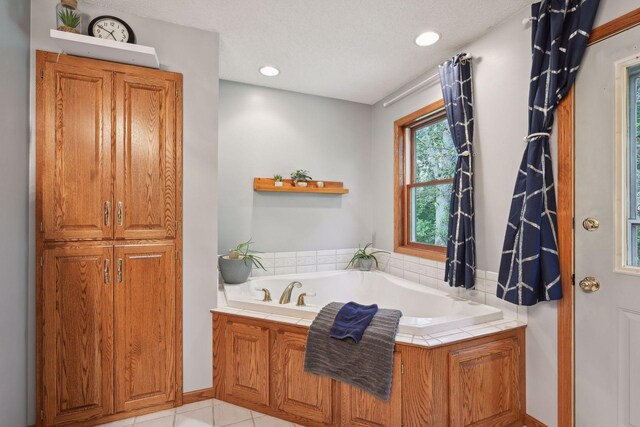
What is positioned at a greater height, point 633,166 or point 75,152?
point 75,152

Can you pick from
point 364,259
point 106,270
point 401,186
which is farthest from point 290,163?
point 106,270

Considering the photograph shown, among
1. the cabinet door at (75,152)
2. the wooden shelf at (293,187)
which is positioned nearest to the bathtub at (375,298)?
the wooden shelf at (293,187)

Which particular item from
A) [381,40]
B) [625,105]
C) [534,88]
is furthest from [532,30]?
[381,40]

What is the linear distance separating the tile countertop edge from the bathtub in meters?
Answer: 0.03

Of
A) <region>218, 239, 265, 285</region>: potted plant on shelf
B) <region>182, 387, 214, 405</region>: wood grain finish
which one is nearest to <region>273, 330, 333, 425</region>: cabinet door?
<region>182, 387, 214, 405</region>: wood grain finish

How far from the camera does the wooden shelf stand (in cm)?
300

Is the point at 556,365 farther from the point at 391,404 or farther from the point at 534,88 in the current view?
the point at 534,88

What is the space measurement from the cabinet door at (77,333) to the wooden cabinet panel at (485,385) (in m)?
2.04

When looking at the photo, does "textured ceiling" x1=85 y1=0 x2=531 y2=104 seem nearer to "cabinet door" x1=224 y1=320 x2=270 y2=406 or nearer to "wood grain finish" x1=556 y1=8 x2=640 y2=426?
"wood grain finish" x1=556 y1=8 x2=640 y2=426

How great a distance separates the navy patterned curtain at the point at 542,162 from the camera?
168 centimetres

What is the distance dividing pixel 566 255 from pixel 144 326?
253 centimetres

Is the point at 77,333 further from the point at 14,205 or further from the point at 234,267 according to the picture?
the point at 234,267

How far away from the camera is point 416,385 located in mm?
1658

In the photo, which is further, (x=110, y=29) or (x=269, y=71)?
(x=269, y=71)
